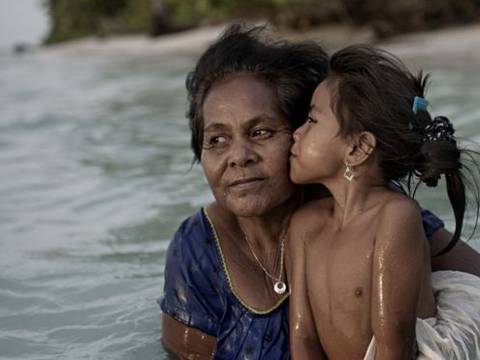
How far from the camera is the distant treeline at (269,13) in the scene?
16859mm

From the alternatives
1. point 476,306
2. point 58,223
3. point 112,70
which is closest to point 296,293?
point 476,306

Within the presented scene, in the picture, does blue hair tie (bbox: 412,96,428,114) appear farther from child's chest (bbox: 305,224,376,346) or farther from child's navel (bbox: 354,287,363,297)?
child's navel (bbox: 354,287,363,297)

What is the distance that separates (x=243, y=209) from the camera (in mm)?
2969

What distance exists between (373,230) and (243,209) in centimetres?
46

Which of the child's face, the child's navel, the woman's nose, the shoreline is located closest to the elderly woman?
the woman's nose

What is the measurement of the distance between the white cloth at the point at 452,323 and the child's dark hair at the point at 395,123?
0.71 feet

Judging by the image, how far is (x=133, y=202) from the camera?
639 cm

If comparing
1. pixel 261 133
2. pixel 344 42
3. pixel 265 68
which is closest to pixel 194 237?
pixel 261 133

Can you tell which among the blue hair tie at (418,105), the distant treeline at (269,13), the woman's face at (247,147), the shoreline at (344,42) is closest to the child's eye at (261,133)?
the woman's face at (247,147)

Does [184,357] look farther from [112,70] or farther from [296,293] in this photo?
[112,70]

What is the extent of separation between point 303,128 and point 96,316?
1838 millimetres

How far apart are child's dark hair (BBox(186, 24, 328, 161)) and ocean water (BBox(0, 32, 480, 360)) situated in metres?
1.04

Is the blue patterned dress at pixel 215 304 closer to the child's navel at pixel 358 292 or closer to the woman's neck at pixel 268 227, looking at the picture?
the woman's neck at pixel 268 227

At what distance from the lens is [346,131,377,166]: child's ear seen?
108 inches
